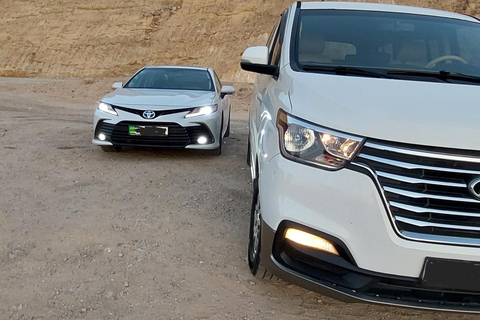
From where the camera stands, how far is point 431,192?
221 cm

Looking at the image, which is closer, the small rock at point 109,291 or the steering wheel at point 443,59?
the small rock at point 109,291

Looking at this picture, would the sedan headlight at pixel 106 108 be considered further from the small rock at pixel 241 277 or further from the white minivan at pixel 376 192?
the white minivan at pixel 376 192

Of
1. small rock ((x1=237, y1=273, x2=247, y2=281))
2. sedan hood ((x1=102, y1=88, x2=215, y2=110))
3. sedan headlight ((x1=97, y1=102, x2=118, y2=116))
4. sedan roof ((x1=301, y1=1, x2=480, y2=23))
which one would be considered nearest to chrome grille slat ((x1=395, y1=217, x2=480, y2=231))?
small rock ((x1=237, y1=273, x2=247, y2=281))

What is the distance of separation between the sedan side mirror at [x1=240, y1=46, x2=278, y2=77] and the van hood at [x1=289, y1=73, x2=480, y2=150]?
51 centimetres

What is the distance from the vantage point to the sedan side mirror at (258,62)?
3.40 metres

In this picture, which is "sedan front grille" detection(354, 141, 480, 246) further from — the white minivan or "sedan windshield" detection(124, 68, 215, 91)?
"sedan windshield" detection(124, 68, 215, 91)

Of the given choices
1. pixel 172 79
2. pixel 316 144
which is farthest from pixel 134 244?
pixel 172 79

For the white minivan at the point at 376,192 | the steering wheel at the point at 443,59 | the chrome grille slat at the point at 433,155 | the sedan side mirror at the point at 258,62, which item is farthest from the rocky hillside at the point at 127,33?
the chrome grille slat at the point at 433,155

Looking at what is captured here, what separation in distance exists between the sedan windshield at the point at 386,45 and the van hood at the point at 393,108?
0.96ft

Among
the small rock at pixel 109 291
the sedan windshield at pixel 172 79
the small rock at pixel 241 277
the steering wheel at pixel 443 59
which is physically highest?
the steering wheel at pixel 443 59

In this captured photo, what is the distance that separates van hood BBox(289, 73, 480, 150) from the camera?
2242 mm

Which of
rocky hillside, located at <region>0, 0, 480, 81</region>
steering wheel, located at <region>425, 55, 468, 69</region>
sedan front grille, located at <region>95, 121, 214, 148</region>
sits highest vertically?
steering wheel, located at <region>425, 55, 468, 69</region>

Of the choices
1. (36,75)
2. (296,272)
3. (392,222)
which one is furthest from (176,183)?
(36,75)

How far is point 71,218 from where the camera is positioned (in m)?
4.02
